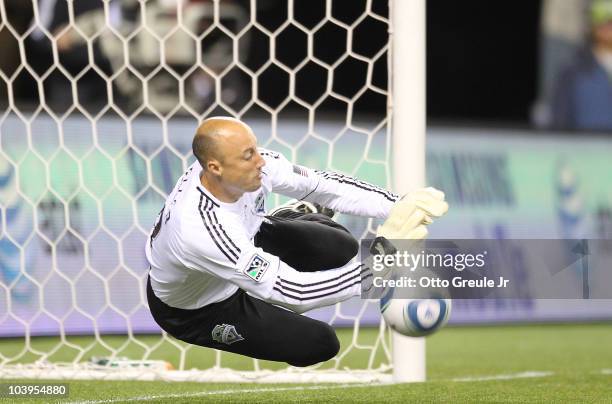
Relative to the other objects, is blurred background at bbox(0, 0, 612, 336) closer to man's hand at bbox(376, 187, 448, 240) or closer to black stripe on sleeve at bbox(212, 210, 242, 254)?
man's hand at bbox(376, 187, 448, 240)

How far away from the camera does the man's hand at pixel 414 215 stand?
539cm

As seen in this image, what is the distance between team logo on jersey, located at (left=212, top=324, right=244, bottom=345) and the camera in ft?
18.7

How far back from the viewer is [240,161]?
17.8 feet

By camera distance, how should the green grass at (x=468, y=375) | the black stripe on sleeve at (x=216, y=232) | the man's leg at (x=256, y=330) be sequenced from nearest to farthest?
1. the black stripe on sleeve at (x=216, y=232)
2. the man's leg at (x=256, y=330)
3. the green grass at (x=468, y=375)

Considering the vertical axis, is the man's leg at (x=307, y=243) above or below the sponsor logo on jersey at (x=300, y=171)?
below

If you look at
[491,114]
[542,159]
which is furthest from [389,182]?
[491,114]

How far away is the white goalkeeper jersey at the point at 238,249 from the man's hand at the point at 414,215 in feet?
0.77

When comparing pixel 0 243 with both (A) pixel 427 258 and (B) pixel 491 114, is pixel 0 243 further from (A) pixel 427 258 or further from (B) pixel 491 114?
(B) pixel 491 114

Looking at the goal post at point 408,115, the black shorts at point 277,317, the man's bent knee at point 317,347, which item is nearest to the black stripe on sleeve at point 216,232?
the black shorts at point 277,317

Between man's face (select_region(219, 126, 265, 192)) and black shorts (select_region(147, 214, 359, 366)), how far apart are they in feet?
1.97

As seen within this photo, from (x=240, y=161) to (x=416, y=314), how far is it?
1068 millimetres

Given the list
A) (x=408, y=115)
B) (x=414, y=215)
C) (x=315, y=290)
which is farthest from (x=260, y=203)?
(x=408, y=115)

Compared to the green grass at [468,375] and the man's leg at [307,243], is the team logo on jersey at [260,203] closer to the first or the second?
the man's leg at [307,243]

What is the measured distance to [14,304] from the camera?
27.6 feet
